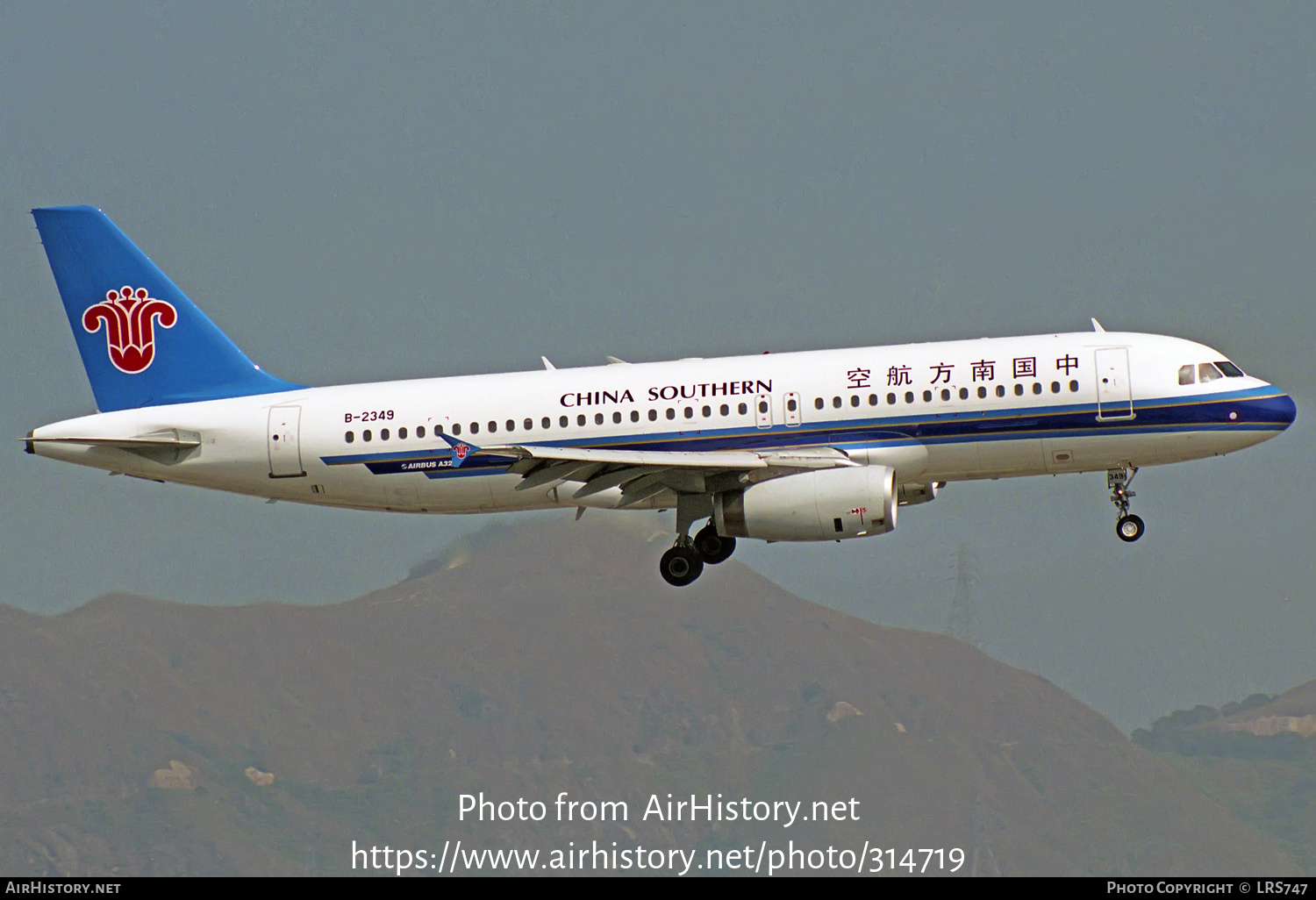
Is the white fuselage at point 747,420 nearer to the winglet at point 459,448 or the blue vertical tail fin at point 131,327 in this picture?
the winglet at point 459,448

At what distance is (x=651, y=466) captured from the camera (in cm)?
4547

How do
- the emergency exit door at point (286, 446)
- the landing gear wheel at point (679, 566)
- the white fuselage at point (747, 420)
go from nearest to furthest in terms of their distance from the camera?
the white fuselage at point (747, 420)
the landing gear wheel at point (679, 566)
the emergency exit door at point (286, 446)

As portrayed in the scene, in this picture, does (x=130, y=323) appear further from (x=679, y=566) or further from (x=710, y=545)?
(x=710, y=545)

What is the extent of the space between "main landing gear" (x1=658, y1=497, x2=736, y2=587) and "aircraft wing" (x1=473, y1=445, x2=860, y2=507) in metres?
0.86

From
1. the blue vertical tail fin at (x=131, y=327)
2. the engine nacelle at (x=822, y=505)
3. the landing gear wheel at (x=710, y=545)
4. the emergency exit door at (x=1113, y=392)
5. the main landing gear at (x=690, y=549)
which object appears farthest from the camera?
the blue vertical tail fin at (x=131, y=327)

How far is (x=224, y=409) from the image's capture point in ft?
168

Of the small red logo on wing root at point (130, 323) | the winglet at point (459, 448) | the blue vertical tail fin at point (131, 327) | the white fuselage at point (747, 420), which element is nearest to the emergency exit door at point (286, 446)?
the white fuselage at point (747, 420)

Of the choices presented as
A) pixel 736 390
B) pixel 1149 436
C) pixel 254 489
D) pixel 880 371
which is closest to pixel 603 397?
pixel 736 390

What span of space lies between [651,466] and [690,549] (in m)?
4.24

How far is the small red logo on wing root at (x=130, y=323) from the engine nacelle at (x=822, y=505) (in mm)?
18355

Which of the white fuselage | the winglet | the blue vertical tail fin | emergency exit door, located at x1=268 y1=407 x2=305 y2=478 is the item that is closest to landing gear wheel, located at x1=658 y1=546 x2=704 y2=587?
the white fuselage

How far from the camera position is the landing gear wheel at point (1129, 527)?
157ft

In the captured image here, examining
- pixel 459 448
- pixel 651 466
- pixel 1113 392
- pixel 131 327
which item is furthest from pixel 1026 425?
pixel 131 327
